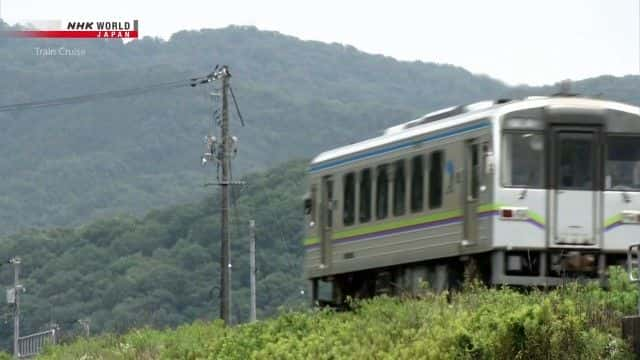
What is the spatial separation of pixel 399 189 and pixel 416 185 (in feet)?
2.43

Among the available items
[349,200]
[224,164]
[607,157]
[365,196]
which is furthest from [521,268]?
[224,164]

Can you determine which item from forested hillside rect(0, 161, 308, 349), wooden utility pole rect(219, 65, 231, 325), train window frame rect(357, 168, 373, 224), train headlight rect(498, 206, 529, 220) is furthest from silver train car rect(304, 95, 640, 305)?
forested hillside rect(0, 161, 308, 349)

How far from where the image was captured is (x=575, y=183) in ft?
79.5

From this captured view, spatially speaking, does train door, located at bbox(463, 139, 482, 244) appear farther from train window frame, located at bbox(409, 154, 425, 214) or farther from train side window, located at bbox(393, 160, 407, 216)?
train side window, located at bbox(393, 160, 407, 216)

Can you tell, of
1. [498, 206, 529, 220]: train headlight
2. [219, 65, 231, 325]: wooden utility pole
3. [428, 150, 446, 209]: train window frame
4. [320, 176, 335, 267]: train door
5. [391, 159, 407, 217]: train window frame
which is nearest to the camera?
[498, 206, 529, 220]: train headlight

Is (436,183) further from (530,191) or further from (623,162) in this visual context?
(623,162)

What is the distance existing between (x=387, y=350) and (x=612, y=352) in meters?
3.19

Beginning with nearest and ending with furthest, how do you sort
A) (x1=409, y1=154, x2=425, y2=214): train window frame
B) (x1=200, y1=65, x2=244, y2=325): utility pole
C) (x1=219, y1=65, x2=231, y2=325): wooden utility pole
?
1. (x1=409, y1=154, x2=425, y2=214): train window frame
2. (x1=219, y1=65, x2=231, y2=325): wooden utility pole
3. (x1=200, y1=65, x2=244, y2=325): utility pole

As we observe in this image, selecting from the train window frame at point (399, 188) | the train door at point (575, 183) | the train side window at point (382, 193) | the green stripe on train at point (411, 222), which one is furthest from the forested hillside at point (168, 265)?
the train door at point (575, 183)

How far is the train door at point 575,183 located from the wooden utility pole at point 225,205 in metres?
24.5

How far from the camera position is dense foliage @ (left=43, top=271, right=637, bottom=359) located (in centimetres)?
1686

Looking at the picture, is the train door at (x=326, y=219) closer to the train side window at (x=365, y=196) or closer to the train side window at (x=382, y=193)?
the train side window at (x=365, y=196)

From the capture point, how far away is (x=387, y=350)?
62.3 ft

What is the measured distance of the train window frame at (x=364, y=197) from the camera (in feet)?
94.4
